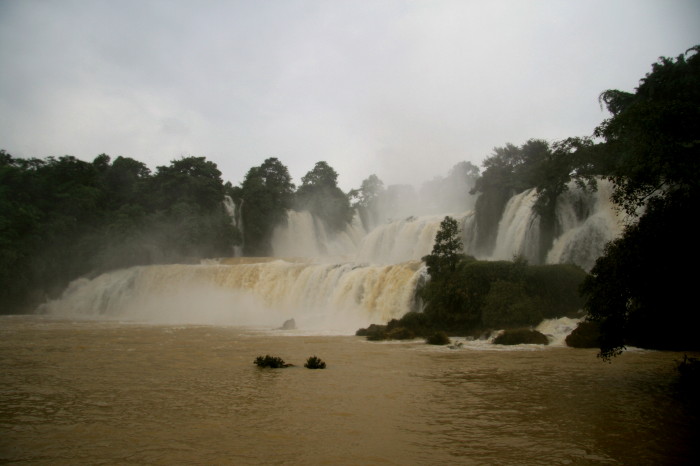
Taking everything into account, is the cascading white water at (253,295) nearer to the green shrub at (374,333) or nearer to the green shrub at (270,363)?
the green shrub at (374,333)

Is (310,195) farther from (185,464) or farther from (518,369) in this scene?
(185,464)

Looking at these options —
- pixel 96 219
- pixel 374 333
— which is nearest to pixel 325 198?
pixel 96 219

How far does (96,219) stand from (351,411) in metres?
48.3

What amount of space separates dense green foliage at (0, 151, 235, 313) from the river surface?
3255 centimetres

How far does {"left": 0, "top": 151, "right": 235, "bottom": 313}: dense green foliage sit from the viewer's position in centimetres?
3953

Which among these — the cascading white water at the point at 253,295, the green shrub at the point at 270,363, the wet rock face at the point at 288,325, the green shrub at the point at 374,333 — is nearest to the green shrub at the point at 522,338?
the green shrub at the point at 374,333

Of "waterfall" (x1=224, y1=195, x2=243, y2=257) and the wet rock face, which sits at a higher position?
"waterfall" (x1=224, y1=195, x2=243, y2=257)

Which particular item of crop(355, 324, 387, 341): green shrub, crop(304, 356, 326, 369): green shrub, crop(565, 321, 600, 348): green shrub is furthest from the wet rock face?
crop(565, 321, 600, 348): green shrub

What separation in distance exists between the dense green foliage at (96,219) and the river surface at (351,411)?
32.5 m

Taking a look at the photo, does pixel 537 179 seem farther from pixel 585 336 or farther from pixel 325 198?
pixel 325 198

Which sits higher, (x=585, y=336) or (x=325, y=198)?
(x=325, y=198)

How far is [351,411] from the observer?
24.7 ft

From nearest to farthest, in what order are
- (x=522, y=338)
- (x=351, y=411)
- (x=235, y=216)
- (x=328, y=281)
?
1. (x=351, y=411)
2. (x=522, y=338)
3. (x=328, y=281)
4. (x=235, y=216)

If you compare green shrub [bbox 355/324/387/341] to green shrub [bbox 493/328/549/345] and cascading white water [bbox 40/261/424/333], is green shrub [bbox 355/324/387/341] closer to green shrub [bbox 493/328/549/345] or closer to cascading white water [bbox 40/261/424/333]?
cascading white water [bbox 40/261/424/333]
